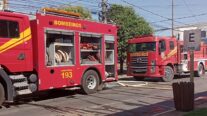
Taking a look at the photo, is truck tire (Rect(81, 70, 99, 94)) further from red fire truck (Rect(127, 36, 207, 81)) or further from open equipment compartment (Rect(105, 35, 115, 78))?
red fire truck (Rect(127, 36, 207, 81))

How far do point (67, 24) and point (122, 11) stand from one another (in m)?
21.0

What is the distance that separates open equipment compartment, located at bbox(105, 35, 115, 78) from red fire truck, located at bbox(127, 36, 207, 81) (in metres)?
5.76

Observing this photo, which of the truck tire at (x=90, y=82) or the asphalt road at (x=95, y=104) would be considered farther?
the truck tire at (x=90, y=82)

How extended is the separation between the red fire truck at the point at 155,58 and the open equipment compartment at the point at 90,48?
678 centimetres

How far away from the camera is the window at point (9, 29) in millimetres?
12656

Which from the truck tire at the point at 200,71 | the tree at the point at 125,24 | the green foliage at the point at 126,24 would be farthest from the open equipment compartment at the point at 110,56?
the green foliage at the point at 126,24

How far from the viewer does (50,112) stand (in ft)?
37.9

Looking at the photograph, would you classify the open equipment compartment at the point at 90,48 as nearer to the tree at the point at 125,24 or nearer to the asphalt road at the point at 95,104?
the asphalt road at the point at 95,104

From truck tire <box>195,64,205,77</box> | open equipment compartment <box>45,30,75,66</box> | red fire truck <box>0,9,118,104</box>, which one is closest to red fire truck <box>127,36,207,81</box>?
truck tire <box>195,64,205,77</box>

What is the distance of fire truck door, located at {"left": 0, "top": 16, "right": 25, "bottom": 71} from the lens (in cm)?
1262

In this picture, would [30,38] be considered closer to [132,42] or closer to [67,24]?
[67,24]

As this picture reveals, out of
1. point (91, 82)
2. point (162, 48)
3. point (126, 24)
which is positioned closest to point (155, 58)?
point (162, 48)

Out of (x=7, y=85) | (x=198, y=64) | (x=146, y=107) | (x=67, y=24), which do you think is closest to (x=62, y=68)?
(x=67, y=24)

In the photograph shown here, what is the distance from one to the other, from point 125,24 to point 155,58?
455 inches
